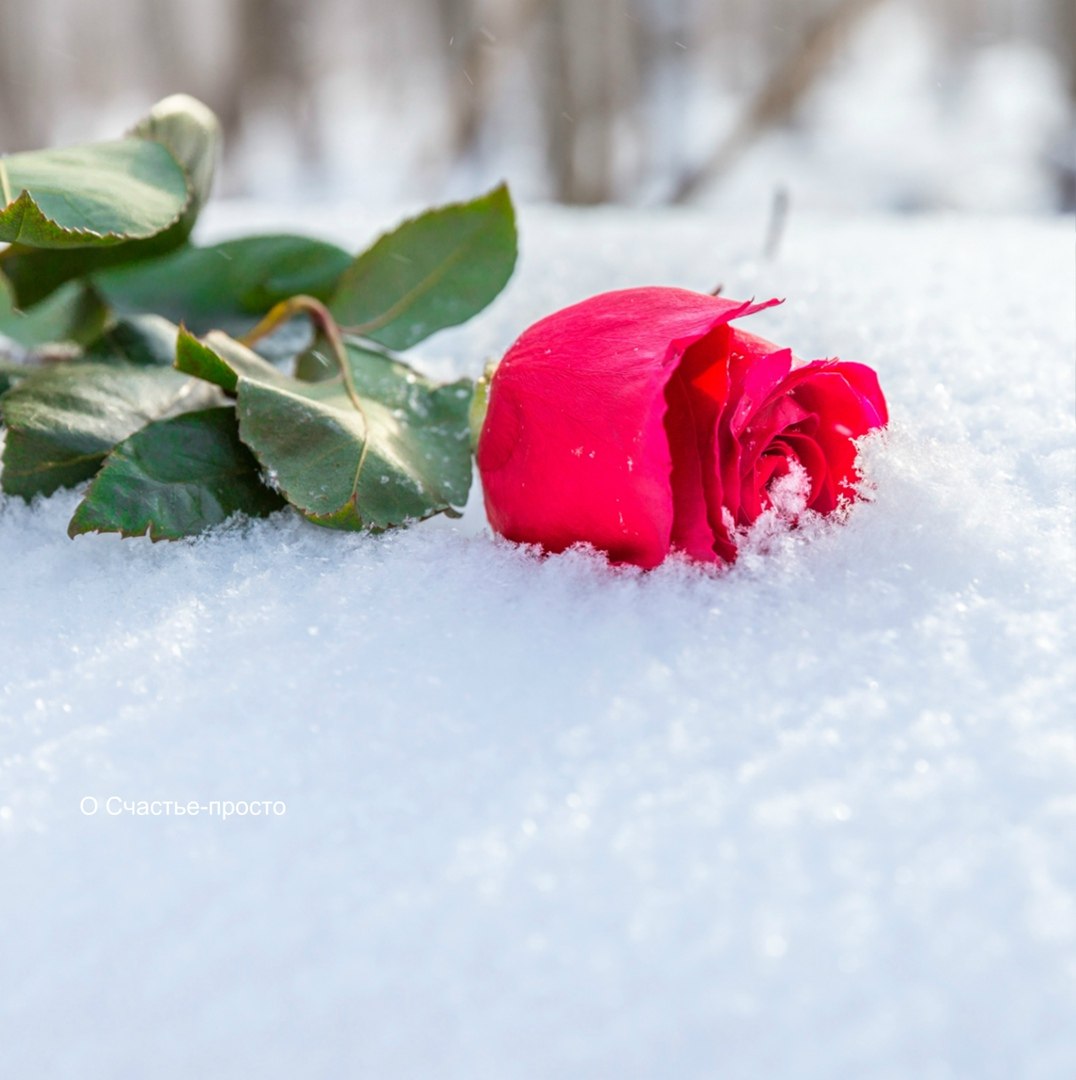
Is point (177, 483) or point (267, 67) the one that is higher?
point (267, 67)

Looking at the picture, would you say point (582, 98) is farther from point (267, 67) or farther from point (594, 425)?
point (594, 425)

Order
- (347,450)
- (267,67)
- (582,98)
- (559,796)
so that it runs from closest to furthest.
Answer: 1. (559,796)
2. (347,450)
3. (582,98)
4. (267,67)

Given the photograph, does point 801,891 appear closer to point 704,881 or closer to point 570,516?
point 704,881

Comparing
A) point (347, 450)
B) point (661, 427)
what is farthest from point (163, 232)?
point (661, 427)

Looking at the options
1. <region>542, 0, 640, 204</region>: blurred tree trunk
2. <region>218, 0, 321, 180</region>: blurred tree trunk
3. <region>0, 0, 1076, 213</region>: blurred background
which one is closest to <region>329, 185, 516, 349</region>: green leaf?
<region>0, 0, 1076, 213</region>: blurred background

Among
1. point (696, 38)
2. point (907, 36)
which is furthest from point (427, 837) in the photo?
point (907, 36)

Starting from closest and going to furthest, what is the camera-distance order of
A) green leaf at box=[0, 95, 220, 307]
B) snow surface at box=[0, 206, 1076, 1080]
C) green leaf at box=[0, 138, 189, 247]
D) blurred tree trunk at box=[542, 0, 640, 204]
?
1. snow surface at box=[0, 206, 1076, 1080]
2. green leaf at box=[0, 138, 189, 247]
3. green leaf at box=[0, 95, 220, 307]
4. blurred tree trunk at box=[542, 0, 640, 204]

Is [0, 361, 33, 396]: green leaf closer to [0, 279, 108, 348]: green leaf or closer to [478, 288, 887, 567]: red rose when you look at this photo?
[0, 279, 108, 348]: green leaf

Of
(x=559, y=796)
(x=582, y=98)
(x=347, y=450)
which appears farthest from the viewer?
(x=582, y=98)

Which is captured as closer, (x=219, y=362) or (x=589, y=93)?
(x=219, y=362)
